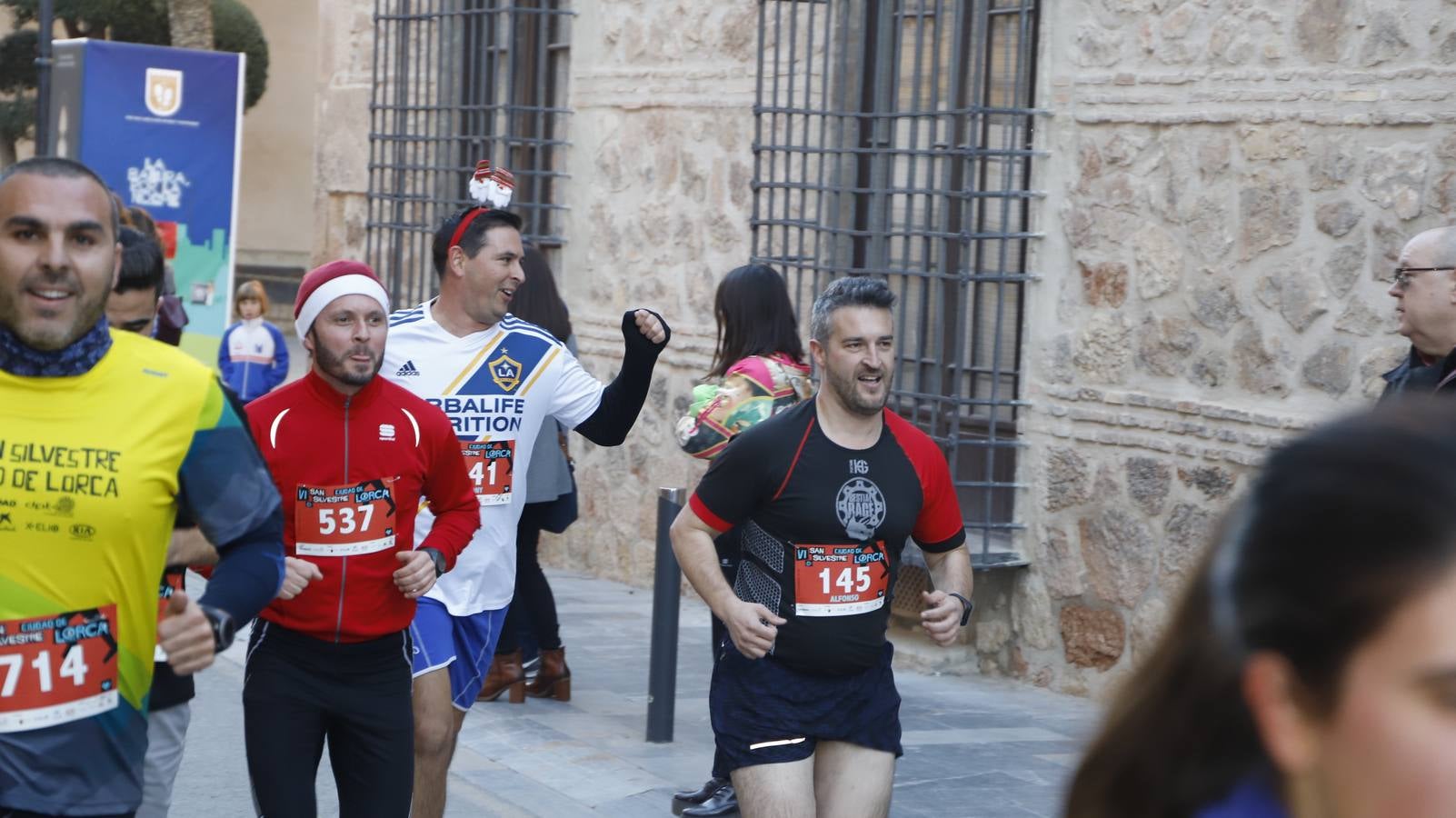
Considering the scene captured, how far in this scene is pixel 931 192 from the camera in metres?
9.07

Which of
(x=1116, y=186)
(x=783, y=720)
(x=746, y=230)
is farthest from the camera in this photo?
(x=746, y=230)

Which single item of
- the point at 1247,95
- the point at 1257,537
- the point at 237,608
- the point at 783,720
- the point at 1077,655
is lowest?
the point at 1077,655

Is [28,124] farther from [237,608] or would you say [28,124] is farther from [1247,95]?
[237,608]

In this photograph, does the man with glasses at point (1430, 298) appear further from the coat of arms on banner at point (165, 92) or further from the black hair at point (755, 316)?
the coat of arms on banner at point (165, 92)

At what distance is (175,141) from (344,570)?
29.9 ft

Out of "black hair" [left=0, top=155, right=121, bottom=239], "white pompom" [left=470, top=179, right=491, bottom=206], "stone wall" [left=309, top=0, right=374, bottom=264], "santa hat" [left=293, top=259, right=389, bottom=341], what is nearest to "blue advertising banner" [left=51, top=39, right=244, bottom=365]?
"stone wall" [left=309, top=0, right=374, bottom=264]

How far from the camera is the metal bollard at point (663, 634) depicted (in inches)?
298

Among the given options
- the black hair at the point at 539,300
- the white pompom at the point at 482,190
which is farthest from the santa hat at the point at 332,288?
the black hair at the point at 539,300

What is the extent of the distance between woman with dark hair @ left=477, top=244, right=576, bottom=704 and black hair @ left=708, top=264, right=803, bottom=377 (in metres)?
1.67

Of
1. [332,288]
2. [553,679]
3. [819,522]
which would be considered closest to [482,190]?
[332,288]

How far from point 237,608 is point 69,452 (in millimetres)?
417

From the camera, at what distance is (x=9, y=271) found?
3.41 meters

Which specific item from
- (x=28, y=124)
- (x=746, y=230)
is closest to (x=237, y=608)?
(x=746, y=230)

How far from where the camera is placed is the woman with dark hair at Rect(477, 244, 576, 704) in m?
8.41
